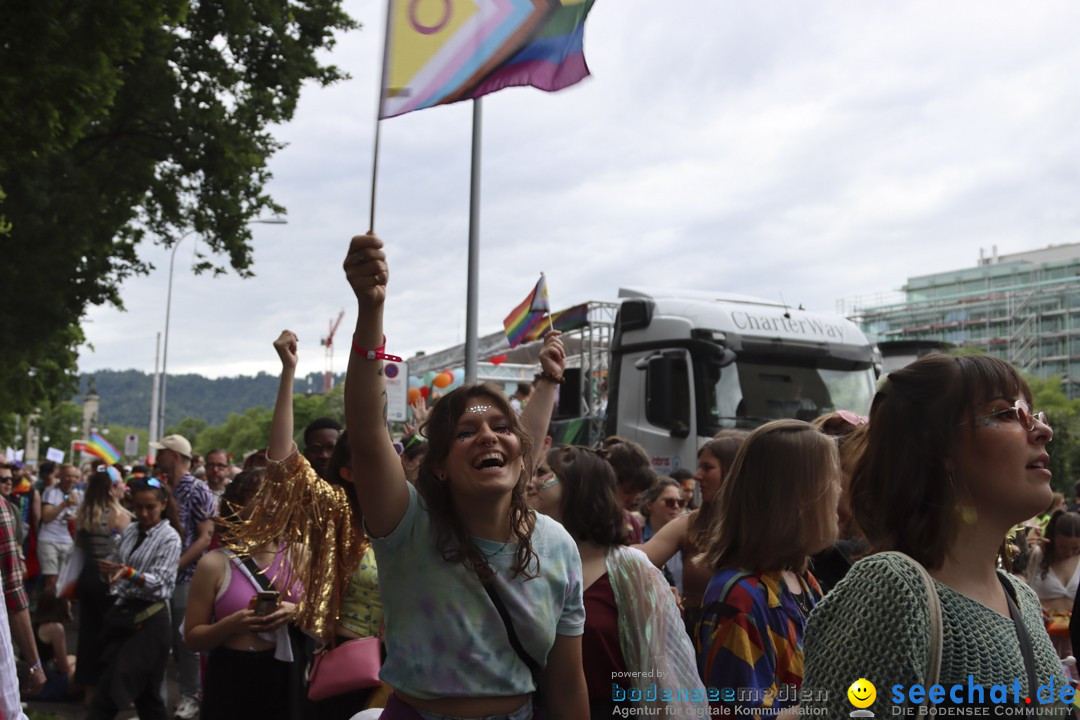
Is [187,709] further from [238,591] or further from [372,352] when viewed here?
[372,352]

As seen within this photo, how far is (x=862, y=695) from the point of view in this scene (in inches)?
76.8

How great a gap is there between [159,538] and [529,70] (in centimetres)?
464

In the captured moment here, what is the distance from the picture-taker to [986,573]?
2182 mm

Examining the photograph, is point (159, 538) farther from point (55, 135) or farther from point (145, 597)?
point (55, 135)

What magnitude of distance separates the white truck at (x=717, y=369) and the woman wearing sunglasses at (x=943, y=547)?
895cm

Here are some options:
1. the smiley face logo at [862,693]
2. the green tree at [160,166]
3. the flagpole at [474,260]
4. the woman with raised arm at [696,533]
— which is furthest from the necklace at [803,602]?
the green tree at [160,166]

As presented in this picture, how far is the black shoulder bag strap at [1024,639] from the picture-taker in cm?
204

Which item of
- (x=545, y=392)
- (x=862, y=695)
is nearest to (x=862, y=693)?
(x=862, y=695)

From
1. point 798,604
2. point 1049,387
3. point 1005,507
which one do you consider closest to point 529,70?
point 798,604

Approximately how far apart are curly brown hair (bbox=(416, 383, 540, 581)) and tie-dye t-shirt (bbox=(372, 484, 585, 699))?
27 millimetres

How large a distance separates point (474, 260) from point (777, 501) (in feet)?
27.2

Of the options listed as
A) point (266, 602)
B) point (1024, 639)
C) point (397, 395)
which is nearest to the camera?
point (1024, 639)

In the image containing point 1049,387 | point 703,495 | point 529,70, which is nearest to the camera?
point 529,70

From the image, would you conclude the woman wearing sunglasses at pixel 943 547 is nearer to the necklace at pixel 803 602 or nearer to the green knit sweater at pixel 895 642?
the green knit sweater at pixel 895 642
